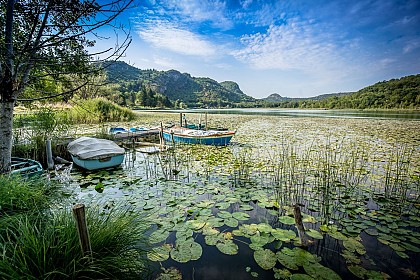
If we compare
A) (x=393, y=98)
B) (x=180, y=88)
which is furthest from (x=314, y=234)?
(x=180, y=88)

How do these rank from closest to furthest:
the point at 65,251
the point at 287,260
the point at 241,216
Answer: the point at 65,251 < the point at 287,260 < the point at 241,216

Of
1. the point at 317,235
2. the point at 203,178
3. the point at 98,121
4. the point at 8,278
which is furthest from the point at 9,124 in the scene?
the point at 98,121

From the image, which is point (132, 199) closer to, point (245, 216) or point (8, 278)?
point (245, 216)

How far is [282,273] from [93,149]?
670 cm

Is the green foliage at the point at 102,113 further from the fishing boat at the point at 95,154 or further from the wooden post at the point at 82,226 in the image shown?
the wooden post at the point at 82,226

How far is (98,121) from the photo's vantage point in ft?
65.3

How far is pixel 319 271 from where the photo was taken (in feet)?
8.02

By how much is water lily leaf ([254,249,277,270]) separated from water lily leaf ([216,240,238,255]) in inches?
12.0

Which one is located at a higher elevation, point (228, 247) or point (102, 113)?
point (102, 113)

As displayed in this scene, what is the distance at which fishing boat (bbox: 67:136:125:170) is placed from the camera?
654 cm

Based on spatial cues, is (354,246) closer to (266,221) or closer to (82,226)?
(266,221)

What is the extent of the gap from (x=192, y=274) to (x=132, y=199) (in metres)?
2.63

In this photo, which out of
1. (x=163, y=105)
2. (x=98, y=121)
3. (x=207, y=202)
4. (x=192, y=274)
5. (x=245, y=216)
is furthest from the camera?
(x=163, y=105)

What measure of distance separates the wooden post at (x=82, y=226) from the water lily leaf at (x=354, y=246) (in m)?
3.38
